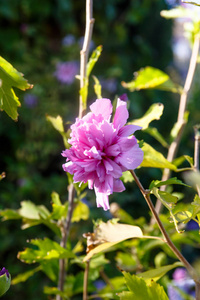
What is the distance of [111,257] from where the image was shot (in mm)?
1956

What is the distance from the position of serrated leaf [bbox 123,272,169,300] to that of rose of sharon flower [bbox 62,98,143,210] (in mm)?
103

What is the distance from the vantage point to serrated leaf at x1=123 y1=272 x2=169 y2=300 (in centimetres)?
43

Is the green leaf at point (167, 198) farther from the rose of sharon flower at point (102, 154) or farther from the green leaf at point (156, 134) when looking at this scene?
the green leaf at point (156, 134)

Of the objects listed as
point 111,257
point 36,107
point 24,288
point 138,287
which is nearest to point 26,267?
point 24,288

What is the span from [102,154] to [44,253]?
0.98 feet

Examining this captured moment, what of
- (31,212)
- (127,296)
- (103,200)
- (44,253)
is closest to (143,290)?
(127,296)

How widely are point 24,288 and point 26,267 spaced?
11cm

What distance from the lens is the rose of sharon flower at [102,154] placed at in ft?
1.30

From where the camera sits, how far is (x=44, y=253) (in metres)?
0.62

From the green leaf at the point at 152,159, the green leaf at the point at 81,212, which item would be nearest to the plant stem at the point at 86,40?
the green leaf at the point at 152,159

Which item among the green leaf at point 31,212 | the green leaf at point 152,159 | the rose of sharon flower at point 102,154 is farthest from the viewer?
the green leaf at point 31,212

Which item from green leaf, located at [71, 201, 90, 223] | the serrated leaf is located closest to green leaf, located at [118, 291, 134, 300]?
the serrated leaf

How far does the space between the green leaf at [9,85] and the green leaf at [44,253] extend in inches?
9.8

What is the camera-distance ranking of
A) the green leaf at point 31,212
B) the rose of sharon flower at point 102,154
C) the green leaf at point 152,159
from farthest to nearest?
the green leaf at point 31,212 < the green leaf at point 152,159 < the rose of sharon flower at point 102,154
